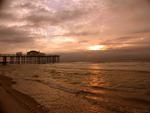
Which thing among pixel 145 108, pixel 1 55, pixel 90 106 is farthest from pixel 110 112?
pixel 1 55

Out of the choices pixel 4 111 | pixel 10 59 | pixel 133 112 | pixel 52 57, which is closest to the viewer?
pixel 4 111

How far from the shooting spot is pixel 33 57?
80938mm

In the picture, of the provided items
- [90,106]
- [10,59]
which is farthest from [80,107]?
[10,59]

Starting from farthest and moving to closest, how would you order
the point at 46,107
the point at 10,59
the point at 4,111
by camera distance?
the point at 10,59
the point at 46,107
the point at 4,111

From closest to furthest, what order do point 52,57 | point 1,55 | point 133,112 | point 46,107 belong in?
point 133,112 < point 46,107 < point 1,55 < point 52,57

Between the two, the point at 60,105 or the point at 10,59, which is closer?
the point at 60,105

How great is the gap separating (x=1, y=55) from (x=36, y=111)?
68.2 metres

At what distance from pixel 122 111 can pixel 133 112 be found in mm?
340

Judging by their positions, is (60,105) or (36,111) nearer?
(36,111)

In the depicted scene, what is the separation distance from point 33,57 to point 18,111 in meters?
77.7

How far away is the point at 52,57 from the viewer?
3364 inches

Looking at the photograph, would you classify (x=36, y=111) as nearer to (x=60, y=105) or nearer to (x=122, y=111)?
(x=60, y=105)

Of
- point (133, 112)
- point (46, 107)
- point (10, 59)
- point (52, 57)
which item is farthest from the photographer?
point (52, 57)

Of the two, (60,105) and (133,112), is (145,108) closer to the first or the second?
(133,112)
